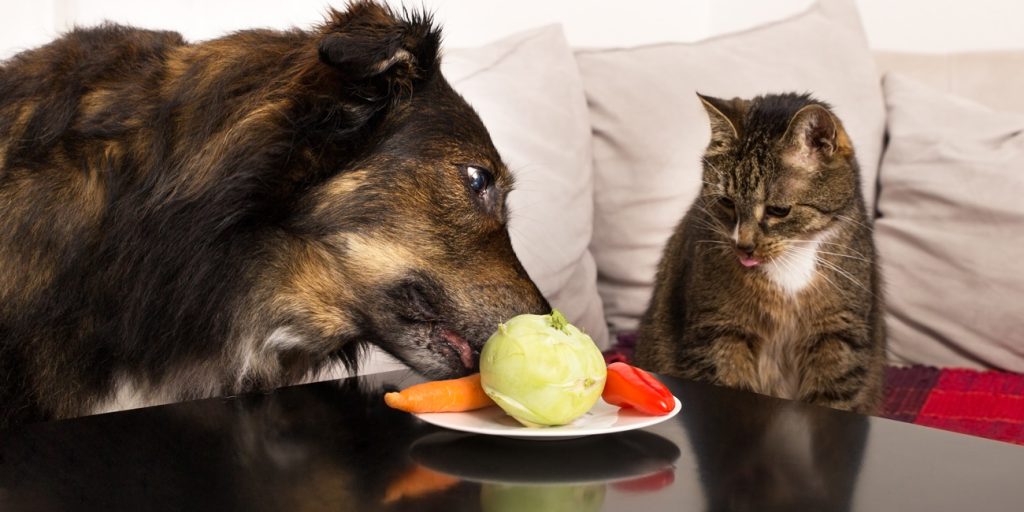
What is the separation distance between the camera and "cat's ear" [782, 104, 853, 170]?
218cm

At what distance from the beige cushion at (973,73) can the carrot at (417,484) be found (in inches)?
118

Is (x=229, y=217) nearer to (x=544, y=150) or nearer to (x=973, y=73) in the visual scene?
(x=544, y=150)

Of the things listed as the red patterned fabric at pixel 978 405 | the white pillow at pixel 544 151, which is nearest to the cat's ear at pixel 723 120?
the white pillow at pixel 544 151

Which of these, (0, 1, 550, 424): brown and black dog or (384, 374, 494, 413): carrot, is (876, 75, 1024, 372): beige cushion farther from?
(384, 374, 494, 413): carrot

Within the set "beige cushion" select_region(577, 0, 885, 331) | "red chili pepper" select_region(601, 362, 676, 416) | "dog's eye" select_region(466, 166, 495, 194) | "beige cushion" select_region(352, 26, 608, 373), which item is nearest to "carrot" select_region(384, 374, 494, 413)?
"red chili pepper" select_region(601, 362, 676, 416)

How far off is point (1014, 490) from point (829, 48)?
249 centimetres

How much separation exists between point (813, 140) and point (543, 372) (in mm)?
1249

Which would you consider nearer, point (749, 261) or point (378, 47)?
point (378, 47)

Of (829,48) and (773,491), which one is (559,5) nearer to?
(829,48)

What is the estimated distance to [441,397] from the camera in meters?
1.36

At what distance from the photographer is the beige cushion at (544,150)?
2826 millimetres

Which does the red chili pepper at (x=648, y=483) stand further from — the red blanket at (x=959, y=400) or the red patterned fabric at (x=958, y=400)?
the red blanket at (x=959, y=400)

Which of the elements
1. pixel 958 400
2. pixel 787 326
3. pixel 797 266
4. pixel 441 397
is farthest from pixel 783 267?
pixel 441 397

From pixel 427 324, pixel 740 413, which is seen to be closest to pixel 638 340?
pixel 427 324
